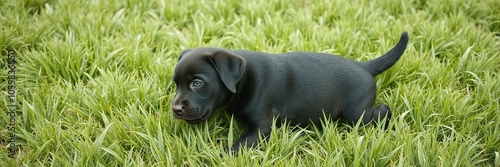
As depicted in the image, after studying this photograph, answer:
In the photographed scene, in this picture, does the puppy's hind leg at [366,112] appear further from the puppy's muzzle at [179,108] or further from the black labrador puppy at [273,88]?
the puppy's muzzle at [179,108]

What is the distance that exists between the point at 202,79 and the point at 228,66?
0.19 metres

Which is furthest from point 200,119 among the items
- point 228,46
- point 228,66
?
point 228,46

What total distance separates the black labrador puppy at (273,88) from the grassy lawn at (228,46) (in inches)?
5.3

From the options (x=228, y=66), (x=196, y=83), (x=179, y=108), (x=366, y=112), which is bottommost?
(x=366, y=112)

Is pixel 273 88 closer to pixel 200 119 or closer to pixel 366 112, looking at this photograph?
pixel 200 119

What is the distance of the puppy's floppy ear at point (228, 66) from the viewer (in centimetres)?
279

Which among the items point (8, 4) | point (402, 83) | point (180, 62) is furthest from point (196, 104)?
point (8, 4)

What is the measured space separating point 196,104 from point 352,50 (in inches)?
80.9

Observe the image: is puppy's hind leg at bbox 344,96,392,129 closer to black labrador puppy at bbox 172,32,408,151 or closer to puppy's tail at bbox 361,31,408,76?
black labrador puppy at bbox 172,32,408,151

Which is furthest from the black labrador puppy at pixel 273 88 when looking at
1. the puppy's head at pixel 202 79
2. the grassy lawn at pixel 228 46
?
the grassy lawn at pixel 228 46

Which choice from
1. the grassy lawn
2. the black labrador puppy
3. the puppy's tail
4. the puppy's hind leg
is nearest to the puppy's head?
the black labrador puppy

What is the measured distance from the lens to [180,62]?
291 centimetres

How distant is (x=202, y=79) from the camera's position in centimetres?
283

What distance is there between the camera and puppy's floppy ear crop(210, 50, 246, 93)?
279cm
